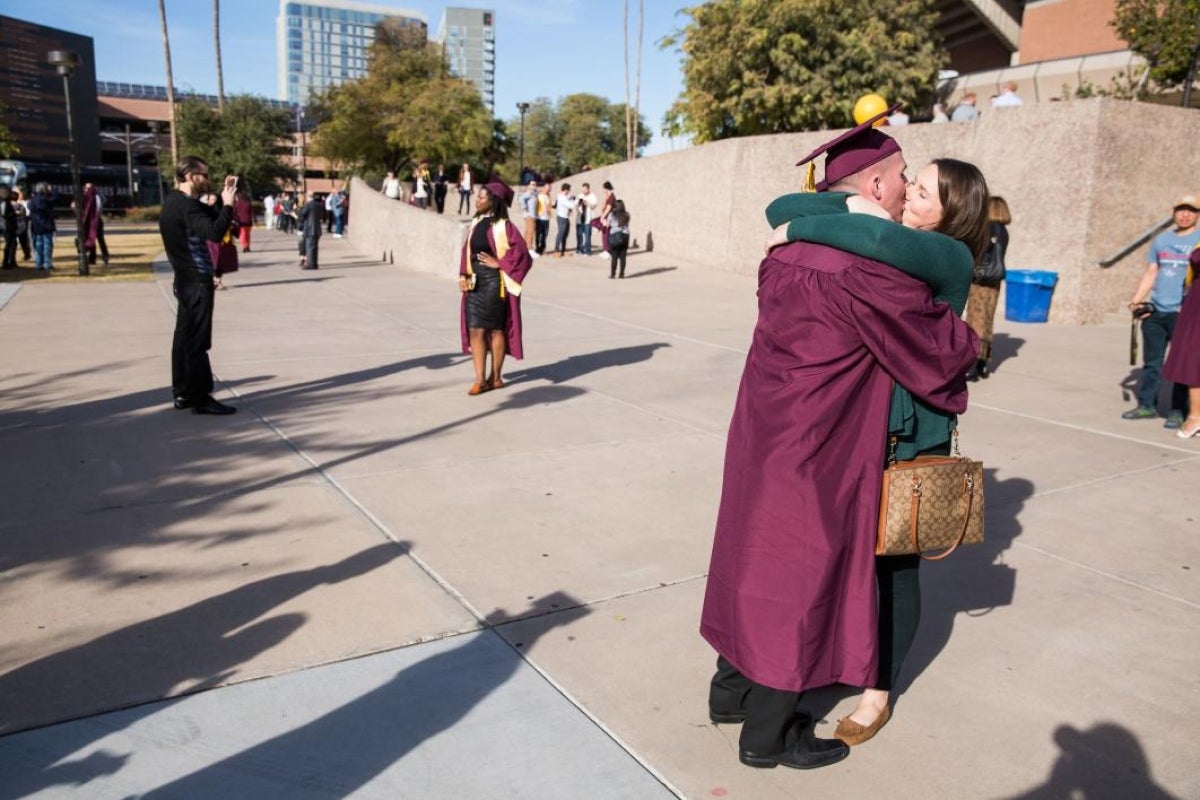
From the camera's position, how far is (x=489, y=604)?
388 cm

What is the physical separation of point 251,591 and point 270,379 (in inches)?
190

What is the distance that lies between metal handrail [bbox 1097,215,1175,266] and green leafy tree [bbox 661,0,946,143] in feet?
54.0

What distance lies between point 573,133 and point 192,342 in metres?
82.6

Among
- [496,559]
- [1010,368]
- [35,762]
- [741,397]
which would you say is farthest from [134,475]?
[1010,368]

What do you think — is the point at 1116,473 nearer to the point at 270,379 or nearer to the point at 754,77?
the point at 270,379

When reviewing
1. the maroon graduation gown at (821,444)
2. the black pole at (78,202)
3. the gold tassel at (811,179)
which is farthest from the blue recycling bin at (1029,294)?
the black pole at (78,202)

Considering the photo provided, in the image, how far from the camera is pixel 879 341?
2.44 m

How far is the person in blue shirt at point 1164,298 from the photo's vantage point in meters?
7.14

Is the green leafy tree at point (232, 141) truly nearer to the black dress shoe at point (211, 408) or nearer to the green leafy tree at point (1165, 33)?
the green leafy tree at point (1165, 33)

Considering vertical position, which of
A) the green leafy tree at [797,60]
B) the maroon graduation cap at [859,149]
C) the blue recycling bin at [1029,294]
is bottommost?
the blue recycling bin at [1029,294]

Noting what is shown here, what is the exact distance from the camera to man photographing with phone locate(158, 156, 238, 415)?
671 cm

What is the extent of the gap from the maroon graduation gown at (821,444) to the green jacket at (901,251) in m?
0.04

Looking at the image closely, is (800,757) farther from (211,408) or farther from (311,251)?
(311,251)

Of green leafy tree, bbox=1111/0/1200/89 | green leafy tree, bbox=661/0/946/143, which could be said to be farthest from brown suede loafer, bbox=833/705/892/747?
green leafy tree, bbox=661/0/946/143
